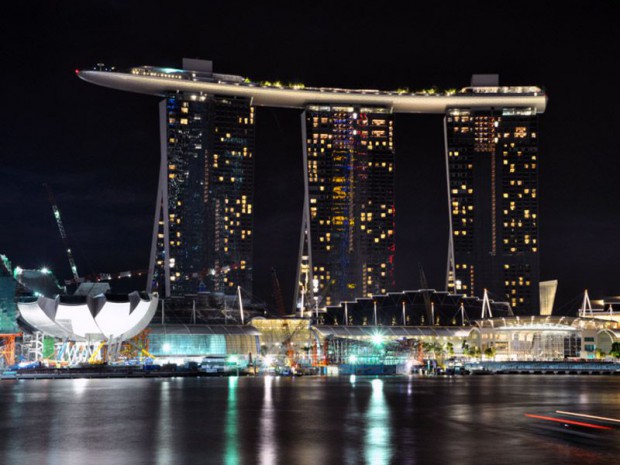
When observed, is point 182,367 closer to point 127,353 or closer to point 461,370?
point 127,353

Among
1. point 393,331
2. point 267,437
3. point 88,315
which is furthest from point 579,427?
point 393,331

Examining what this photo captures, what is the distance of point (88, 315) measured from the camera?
128125mm

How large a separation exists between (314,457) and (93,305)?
98.2 meters

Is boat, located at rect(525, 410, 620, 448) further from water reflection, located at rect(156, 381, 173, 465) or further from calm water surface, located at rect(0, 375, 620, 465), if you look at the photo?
water reflection, located at rect(156, 381, 173, 465)

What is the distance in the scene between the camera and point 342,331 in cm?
18562

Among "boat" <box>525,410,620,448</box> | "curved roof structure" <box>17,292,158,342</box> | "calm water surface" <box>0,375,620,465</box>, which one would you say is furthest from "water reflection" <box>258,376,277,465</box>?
"curved roof structure" <box>17,292,158,342</box>

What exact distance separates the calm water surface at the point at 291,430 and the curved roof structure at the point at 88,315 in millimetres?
54713

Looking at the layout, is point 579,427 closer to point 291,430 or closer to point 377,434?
point 377,434

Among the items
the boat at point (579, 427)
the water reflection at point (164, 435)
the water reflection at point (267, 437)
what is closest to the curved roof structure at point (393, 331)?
Result: the water reflection at point (164, 435)

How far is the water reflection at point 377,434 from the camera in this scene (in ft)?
111

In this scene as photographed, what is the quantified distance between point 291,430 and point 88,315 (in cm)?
8906

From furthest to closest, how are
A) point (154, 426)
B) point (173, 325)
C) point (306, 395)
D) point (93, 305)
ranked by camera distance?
point (173, 325), point (93, 305), point (306, 395), point (154, 426)

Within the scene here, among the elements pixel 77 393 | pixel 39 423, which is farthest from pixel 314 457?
pixel 77 393

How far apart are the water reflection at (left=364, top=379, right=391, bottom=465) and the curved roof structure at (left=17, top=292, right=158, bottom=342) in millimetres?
71443
